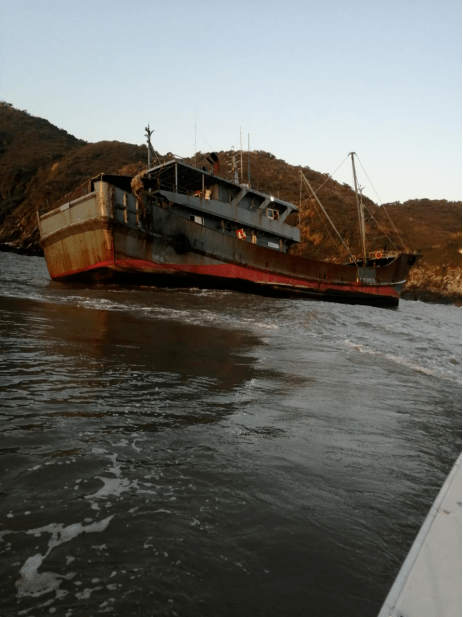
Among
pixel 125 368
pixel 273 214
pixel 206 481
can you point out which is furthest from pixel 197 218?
pixel 206 481

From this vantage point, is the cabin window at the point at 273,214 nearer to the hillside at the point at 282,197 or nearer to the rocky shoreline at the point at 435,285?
the hillside at the point at 282,197

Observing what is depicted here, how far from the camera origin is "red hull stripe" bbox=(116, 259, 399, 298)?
14.8 meters

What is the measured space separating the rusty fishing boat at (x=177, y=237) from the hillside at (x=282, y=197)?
17.0 m

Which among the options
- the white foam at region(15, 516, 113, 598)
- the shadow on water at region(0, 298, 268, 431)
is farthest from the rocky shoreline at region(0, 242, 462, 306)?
the white foam at region(15, 516, 113, 598)

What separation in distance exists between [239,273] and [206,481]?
15249mm

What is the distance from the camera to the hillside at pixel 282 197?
141ft

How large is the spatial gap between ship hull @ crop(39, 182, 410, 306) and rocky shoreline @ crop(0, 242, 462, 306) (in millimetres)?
27260

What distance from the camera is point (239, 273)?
17.0 m

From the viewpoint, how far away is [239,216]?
19.1 meters

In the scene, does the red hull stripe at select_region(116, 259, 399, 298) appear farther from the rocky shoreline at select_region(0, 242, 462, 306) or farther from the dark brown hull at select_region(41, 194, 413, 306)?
the rocky shoreline at select_region(0, 242, 462, 306)

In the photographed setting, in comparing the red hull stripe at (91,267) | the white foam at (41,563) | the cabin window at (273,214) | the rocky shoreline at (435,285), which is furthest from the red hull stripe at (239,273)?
the rocky shoreline at (435,285)

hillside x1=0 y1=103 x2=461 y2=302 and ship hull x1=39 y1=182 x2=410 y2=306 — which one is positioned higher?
hillside x1=0 y1=103 x2=461 y2=302

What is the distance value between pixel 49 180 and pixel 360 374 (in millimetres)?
77577

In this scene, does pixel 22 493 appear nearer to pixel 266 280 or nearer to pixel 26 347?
pixel 26 347
